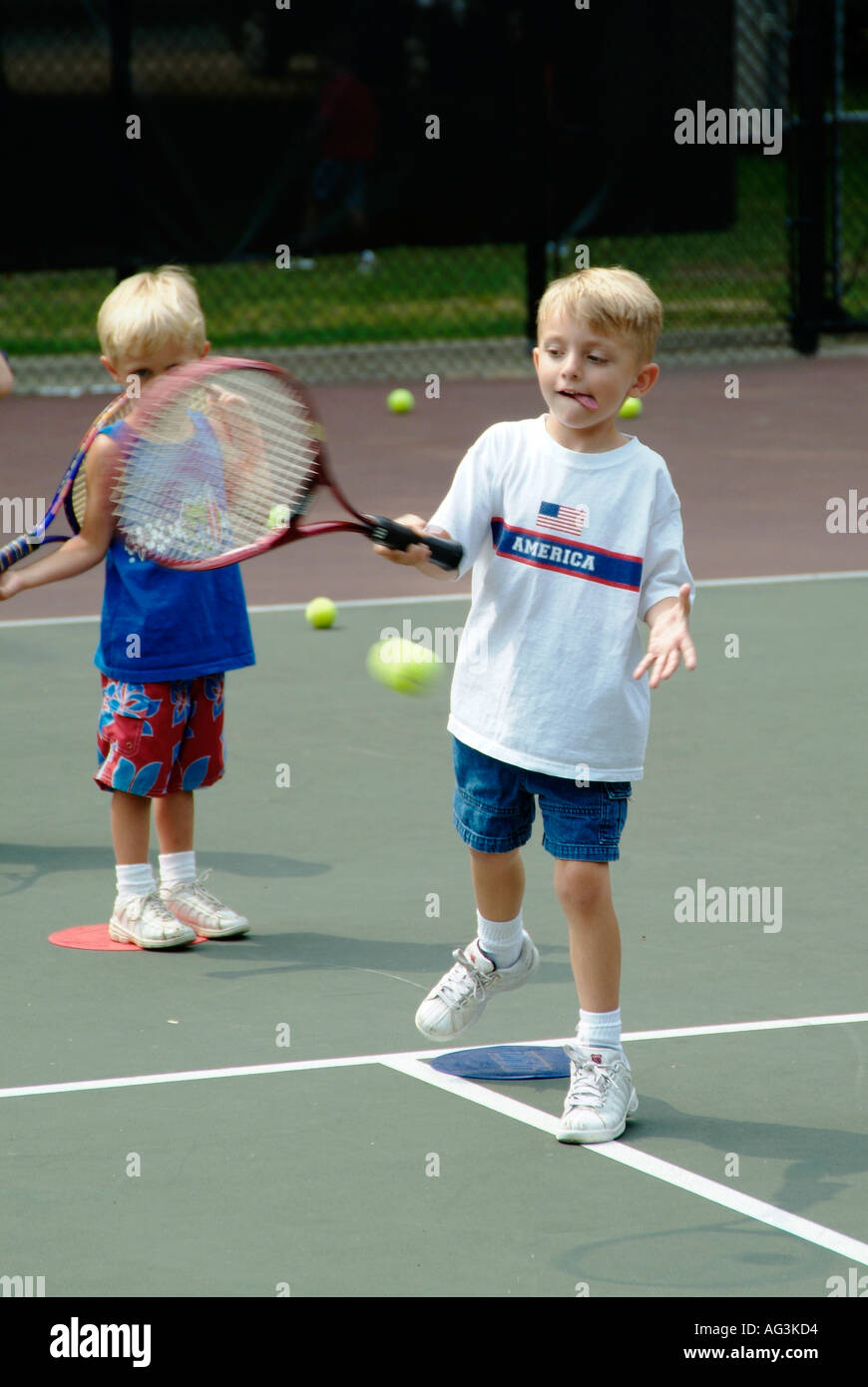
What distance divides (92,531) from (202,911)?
850 millimetres

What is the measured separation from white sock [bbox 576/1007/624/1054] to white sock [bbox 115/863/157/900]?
1.30 metres

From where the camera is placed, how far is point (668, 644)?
3.51 m

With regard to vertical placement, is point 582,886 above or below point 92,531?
below

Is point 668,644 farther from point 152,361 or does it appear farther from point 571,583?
point 152,361

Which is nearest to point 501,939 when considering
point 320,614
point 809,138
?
point 320,614

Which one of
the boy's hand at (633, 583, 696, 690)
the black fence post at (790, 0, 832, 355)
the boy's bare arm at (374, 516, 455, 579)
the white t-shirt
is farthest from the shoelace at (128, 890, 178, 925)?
the black fence post at (790, 0, 832, 355)

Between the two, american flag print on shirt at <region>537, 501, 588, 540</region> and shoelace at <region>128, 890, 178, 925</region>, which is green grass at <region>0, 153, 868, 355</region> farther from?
american flag print on shirt at <region>537, 501, 588, 540</region>

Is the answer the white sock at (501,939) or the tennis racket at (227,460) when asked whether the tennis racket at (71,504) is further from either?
the white sock at (501,939)

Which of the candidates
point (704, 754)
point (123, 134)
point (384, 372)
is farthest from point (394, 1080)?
point (384, 372)

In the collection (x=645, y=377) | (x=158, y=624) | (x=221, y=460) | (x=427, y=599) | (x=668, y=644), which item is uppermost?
(x=645, y=377)

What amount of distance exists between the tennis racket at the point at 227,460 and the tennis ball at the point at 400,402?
348 inches

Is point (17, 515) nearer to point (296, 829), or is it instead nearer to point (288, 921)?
point (296, 829)

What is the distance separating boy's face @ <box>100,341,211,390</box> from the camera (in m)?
4.50

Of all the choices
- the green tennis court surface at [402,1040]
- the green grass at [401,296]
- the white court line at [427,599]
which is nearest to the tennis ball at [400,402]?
the green grass at [401,296]
